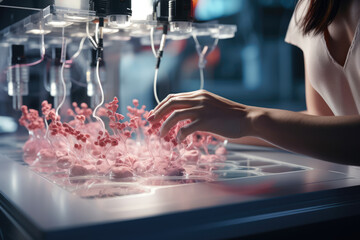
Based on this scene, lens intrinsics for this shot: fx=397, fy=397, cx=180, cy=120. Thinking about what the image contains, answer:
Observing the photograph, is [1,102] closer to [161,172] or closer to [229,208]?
[161,172]

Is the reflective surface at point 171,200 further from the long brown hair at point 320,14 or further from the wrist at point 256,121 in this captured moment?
the long brown hair at point 320,14

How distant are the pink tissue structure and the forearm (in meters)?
0.19

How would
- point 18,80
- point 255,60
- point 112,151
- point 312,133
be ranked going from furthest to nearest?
point 255,60
point 18,80
point 112,151
point 312,133

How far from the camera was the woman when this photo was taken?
0.89 metres

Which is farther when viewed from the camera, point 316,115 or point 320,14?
point 320,14

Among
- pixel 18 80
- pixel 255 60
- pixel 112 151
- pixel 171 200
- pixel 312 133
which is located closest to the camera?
pixel 171 200

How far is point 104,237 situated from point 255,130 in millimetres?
477

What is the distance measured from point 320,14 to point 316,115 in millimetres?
344

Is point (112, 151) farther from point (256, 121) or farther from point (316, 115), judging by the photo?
point (316, 115)

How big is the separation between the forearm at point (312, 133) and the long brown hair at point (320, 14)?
39cm

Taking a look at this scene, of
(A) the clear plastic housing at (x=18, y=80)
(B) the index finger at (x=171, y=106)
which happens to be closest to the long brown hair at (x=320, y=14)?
(B) the index finger at (x=171, y=106)

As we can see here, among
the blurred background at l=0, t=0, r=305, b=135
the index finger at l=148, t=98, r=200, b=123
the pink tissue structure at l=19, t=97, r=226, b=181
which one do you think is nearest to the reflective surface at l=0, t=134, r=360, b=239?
the pink tissue structure at l=19, t=97, r=226, b=181

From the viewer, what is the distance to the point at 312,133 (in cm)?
89

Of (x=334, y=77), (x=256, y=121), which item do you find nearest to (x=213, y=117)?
(x=256, y=121)
